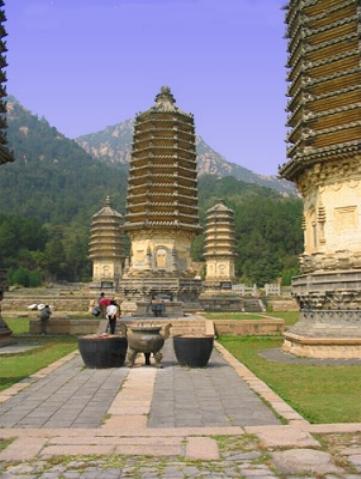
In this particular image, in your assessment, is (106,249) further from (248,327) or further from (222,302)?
A: (248,327)

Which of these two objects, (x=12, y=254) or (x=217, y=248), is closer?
(x=217, y=248)

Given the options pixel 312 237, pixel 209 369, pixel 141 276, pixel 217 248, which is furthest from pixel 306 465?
pixel 217 248

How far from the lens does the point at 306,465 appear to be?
6.36m

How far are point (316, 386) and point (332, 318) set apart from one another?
650 cm

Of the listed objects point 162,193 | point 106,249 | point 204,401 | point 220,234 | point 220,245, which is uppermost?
point 162,193

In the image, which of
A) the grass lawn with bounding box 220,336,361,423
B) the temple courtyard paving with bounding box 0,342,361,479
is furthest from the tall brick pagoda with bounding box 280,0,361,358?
the temple courtyard paving with bounding box 0,342,361,479

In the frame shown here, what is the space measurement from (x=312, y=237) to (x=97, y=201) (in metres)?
158

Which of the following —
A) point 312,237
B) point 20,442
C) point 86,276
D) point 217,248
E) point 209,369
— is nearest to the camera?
point 20,442

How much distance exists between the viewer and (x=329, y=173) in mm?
19375

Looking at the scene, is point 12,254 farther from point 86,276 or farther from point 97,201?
point 97,201

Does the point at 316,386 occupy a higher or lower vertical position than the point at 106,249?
lower

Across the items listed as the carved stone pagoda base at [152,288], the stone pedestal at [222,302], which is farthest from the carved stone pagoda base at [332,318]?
the stone pedestal at [222,302]

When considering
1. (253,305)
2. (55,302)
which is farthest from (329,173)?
(55,302)

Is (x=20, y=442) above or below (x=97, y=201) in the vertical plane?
below
